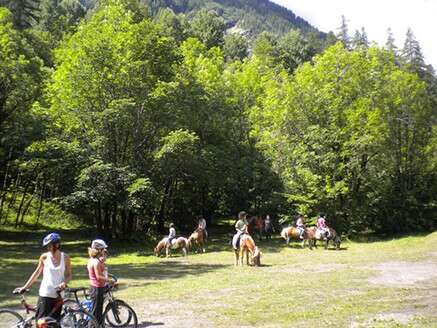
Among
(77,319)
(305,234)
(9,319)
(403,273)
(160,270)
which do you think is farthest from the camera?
(305,234)

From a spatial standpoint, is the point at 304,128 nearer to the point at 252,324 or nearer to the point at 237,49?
the point at 252,324

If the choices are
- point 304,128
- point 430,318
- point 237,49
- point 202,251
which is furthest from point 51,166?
point 237,49

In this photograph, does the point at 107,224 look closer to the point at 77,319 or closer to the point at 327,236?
the point at 327,236

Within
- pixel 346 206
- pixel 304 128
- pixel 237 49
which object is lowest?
pixel 346 206

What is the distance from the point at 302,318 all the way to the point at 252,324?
1.27m

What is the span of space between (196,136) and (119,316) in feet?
85.4

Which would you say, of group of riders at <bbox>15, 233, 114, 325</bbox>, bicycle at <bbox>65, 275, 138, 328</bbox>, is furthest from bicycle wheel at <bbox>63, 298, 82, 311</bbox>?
group of riders at <bbox>15, 233, 114, 325</bbox>

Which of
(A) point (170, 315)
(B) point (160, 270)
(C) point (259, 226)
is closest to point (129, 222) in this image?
(C) point (259, 226)

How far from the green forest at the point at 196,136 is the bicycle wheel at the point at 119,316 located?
20863mm

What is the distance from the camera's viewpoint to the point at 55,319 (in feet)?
30.5

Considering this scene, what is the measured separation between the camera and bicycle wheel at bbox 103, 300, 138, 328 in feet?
35.8

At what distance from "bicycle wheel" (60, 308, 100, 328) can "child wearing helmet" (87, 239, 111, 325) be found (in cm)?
56

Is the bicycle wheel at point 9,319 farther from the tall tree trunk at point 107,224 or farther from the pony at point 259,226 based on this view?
the pony at point 259,226

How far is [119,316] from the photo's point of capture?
11.1 meters
